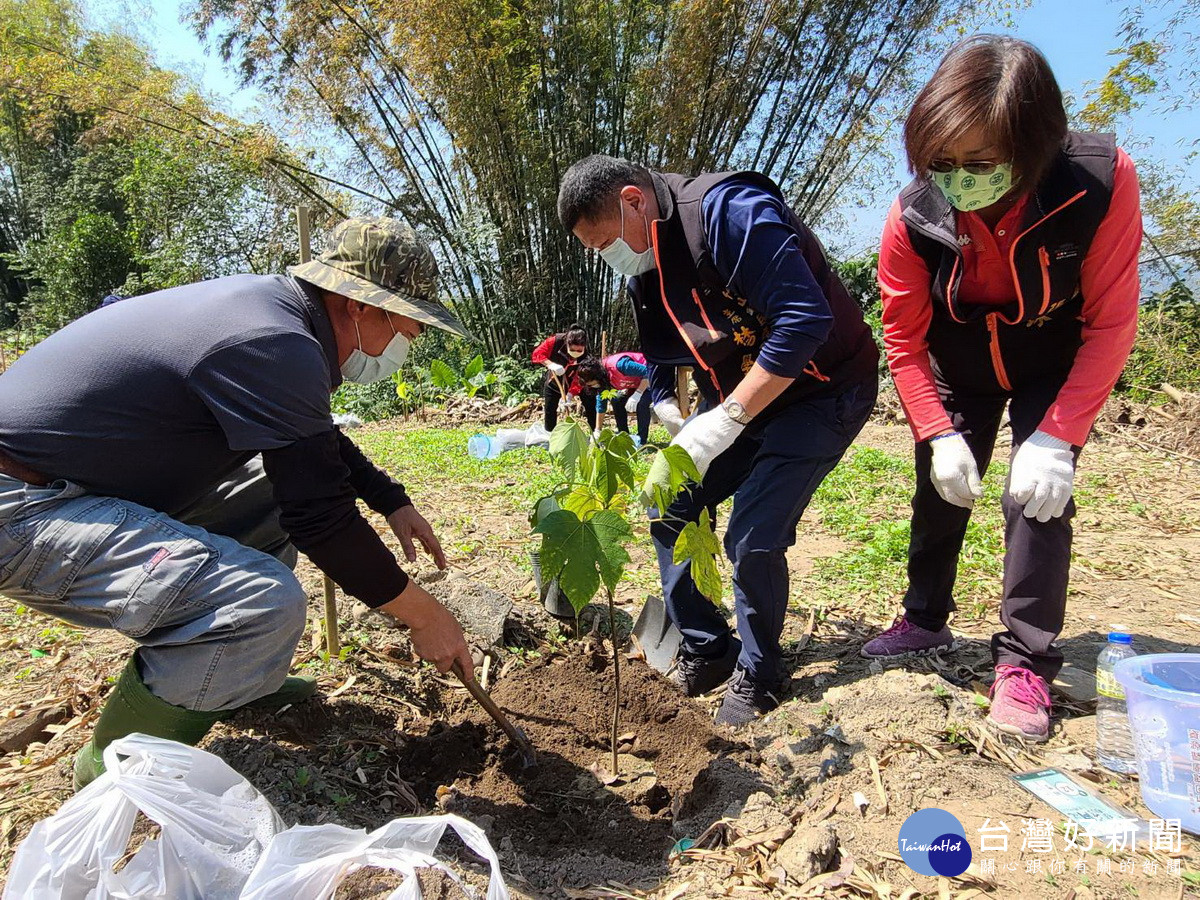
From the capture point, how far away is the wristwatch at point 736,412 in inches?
77.1

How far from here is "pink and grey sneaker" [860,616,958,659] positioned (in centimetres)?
235

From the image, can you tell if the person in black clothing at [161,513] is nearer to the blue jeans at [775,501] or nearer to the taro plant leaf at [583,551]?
the taro plant leaf at [583,551]

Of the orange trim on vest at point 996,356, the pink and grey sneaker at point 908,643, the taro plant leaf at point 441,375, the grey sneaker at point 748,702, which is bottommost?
the taro plant leaf at point 441,375

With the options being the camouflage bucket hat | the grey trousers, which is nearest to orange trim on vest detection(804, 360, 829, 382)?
the camouflage bucket hat

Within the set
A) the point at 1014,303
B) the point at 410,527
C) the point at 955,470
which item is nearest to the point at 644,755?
the point at 410,527

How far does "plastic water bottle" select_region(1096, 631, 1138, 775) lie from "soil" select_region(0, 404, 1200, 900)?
4 centimetres

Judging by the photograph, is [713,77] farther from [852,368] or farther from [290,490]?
[290,490]

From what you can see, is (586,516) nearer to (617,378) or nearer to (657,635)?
(657,635)

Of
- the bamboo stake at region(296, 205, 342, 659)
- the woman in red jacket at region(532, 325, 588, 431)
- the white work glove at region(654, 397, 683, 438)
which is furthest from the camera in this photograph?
the woman in red jacket at region(532, 325, 588, 431)

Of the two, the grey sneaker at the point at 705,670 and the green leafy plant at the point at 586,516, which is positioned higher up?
the green leafy plant at the point at 586,516

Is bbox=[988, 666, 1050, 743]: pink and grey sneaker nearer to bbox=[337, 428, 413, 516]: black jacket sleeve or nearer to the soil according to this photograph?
the soil

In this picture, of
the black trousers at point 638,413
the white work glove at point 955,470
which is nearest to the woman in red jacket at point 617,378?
the black trousers at point 638,413

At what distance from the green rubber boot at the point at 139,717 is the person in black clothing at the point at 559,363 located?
18.9 feet

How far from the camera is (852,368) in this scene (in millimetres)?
2121
